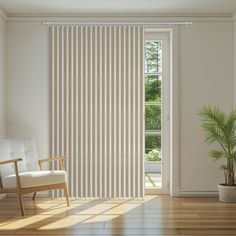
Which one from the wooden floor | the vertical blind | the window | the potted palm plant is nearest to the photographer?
the wooden floor

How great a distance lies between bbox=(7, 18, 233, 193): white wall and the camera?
6078mm

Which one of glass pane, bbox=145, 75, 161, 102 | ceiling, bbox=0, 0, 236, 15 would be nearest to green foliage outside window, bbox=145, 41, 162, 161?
glass pane, bbox=145, 75, 161, 102

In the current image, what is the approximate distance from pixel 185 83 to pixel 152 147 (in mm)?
937

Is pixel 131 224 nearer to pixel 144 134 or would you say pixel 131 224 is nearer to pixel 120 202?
pixel 120 202

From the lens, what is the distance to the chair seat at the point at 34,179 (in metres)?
5.01

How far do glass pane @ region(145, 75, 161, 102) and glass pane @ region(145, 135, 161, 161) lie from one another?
0.50m

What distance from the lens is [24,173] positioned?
17.0 feet

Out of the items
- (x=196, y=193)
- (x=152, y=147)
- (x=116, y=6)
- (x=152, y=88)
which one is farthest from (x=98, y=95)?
(x=196, y=193)

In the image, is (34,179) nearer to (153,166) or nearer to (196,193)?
(153,166)

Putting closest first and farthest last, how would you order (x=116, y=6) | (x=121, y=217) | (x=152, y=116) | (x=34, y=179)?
(x=121, y=217)
(x=34, y=179)
(x=116, y=6)
(x=152, y=116)

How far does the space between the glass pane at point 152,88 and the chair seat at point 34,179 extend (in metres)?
1.73

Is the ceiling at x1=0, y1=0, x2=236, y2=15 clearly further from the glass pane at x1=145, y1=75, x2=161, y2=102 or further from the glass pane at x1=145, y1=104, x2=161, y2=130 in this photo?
the glass pane at x1=145, y1=104, x2=161, y2=130

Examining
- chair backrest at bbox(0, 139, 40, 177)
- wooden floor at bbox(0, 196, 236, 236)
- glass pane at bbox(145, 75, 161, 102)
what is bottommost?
wooden floor at bbox(0, 196, 236, 236)

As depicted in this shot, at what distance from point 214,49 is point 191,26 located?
0.41 meters
